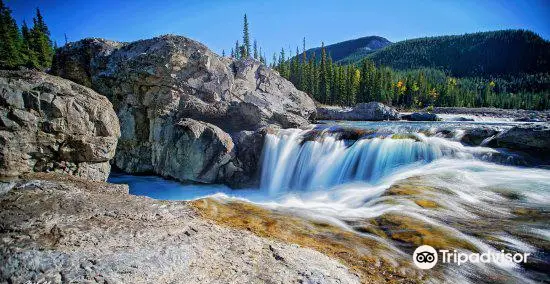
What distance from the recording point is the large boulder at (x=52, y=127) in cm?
774

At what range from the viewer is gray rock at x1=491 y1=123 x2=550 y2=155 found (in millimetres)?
13305

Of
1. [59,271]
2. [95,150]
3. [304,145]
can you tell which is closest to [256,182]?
[304,145]

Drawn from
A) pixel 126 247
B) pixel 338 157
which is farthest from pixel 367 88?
pixel 126 247

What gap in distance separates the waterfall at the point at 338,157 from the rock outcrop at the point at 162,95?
2187 mm

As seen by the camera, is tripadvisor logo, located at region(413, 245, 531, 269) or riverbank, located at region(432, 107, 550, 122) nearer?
tripadvisor logo, located at region(413, 245, 531, 269)

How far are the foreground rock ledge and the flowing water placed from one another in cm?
273

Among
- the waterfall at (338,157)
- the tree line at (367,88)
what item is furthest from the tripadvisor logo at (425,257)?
the tree line at (367,88)

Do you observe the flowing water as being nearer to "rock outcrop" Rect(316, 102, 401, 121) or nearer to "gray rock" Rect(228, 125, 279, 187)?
"gray rock" Rect(228, 125, 279, 187)

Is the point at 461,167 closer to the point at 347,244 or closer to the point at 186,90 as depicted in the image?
the point at 347,244

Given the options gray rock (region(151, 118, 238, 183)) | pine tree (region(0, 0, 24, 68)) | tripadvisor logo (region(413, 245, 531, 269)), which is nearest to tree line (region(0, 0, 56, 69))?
pine tree (region(0, 0, 24, 68))

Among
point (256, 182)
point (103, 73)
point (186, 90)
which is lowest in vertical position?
point (256, 182)

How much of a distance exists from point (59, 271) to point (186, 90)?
15.4m

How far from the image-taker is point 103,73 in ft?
58.6

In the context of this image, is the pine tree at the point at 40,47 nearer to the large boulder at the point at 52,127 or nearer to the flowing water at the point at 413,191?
the flowing water at the point at 413,191
